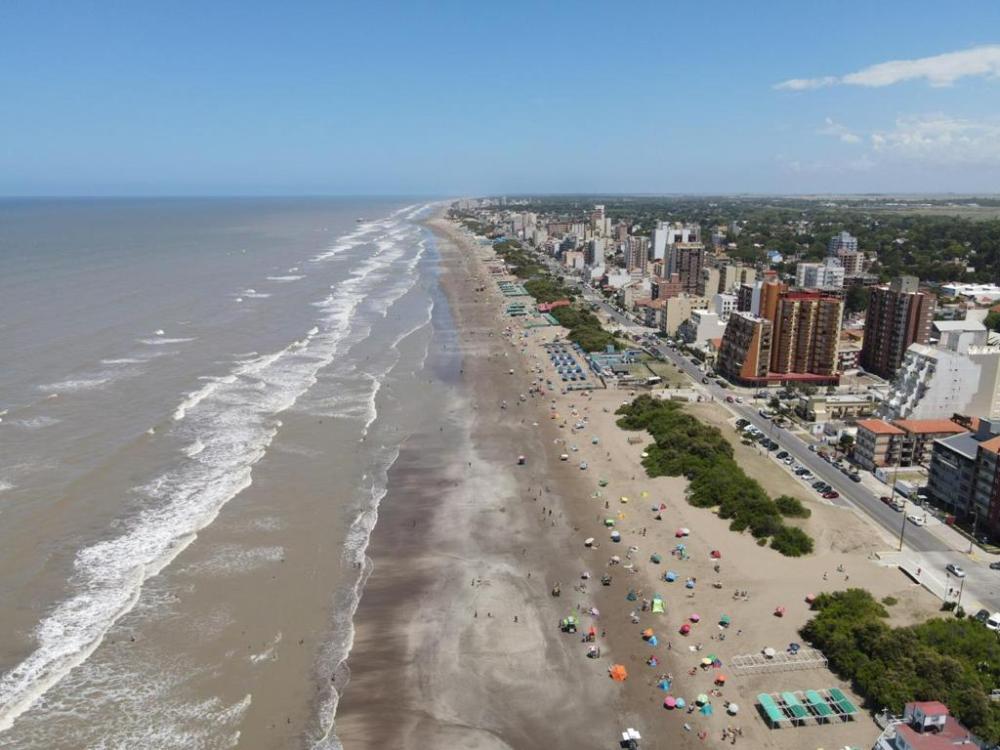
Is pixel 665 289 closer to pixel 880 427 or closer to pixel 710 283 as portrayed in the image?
pixel 710 283

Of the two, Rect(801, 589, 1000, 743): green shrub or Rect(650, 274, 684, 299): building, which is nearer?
Rect(801, 589, 1000, 743): green shrub

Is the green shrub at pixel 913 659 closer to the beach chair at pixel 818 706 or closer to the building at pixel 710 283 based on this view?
the beach chair at pixel 818 706

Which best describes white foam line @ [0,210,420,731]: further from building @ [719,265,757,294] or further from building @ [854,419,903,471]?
building @ [719,265,757,294]

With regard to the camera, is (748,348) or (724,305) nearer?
(748,348)

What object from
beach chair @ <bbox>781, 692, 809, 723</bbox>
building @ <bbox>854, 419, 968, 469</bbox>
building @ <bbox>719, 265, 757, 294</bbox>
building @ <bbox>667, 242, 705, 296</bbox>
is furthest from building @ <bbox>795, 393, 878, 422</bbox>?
building @ <bbox>667, 242, 705, 296</bbox>

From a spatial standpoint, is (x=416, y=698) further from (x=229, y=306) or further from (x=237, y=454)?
(x=229, y=306)

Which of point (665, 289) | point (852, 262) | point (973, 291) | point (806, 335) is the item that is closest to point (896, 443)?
point (806, 335)
